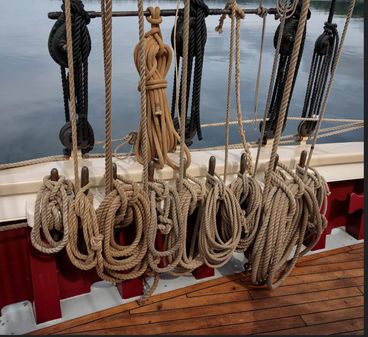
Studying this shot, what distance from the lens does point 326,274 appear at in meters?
1.64

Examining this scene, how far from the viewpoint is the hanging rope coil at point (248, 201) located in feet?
4.74

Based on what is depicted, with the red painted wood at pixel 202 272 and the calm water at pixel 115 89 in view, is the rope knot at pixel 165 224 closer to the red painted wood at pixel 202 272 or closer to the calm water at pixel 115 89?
the red painted wood at pixel 202 272

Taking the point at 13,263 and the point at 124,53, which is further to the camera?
the point at 124,53

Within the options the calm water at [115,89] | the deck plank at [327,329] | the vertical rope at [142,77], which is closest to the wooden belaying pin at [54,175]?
the vertical rope at [142,77]

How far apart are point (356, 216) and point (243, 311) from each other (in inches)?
30.5

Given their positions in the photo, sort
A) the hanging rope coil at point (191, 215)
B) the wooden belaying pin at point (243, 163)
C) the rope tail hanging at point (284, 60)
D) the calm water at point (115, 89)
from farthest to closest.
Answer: the calm water at point (115, 89)
the rope tail hanging at point (284, 60)
the wooden belaying pin at point (243, 163)
the hanging rope coil at point (191, 215)

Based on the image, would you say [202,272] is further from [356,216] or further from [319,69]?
[319,69]

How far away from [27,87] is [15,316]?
8.59 meters

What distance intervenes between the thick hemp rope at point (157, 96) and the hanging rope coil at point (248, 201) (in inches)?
8.4

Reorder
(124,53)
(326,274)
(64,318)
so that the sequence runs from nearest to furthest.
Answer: (64,318), (326,274), (124,53)

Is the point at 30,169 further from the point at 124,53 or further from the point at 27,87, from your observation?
the point at 124,53

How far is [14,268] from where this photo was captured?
1.41 metres

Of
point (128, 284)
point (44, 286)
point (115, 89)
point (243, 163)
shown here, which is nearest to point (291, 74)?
point (243, 163)

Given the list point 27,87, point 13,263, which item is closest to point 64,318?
point 13,263
